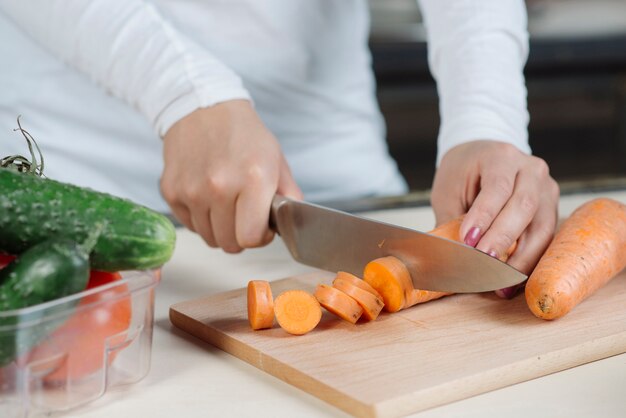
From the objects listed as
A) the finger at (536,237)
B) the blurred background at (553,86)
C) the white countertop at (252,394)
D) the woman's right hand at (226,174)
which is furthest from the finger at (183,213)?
the blurred background at (553,86)

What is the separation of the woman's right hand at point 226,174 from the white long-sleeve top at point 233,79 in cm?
4

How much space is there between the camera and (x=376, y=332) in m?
1.02

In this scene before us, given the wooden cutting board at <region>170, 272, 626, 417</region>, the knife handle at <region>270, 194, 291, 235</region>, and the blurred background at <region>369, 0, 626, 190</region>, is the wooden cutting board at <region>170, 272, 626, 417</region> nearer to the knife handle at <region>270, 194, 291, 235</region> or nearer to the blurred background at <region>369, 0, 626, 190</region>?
the knife handle at <region>270, 194, 291, 235</region>

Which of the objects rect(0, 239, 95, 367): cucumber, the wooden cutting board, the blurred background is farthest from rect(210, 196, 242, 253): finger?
the blurred background

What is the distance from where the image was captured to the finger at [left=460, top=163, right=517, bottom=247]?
1174mm

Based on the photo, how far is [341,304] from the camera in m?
1.03

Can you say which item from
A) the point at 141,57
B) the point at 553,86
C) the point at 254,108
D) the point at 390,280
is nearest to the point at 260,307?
the point at 390,280

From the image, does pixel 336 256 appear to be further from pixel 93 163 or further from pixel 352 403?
pixel 93 163

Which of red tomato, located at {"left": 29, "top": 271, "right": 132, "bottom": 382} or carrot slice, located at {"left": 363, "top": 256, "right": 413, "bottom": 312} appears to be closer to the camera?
red tomato, located at {"left": 29, "top": 271, "right": 132, "bottom": 382}

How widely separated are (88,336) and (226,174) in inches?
18.2

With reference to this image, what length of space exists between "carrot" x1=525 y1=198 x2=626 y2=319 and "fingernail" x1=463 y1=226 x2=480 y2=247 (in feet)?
0.28

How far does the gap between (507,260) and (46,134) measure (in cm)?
96

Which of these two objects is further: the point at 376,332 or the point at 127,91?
the point at 127,91

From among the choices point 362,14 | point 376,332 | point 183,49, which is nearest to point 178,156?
point 183,49
